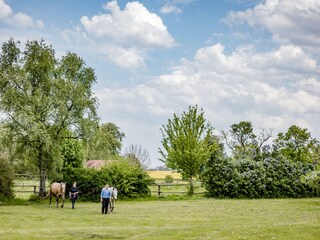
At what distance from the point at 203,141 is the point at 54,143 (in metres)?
13.6

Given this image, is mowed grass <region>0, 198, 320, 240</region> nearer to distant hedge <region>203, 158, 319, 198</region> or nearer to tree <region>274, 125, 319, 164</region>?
distant hedge <region>203, 158, 319, 198</region>

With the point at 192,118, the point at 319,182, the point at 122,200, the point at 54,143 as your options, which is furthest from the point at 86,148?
the point at 319,182

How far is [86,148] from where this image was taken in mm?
36875

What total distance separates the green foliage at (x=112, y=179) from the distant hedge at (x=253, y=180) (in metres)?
5.65

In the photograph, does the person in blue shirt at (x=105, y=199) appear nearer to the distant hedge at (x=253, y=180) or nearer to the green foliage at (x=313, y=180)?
the distant hedge at (x=253, y=180)

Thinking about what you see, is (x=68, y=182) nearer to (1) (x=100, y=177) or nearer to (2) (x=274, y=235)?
(1) (x=100, y=177)

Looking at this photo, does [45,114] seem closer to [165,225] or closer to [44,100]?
[44,100]

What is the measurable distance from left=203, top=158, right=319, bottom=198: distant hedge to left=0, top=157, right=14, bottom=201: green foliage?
16.3 meters

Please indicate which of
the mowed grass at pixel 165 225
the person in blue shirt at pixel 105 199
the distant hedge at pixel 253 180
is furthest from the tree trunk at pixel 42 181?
the distant hedge at pixel 253 180

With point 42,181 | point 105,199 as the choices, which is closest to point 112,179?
point 42,181

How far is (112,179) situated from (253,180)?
11.9 m

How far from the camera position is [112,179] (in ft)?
128

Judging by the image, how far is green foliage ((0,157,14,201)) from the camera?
33.6m

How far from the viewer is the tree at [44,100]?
34.2 metres
